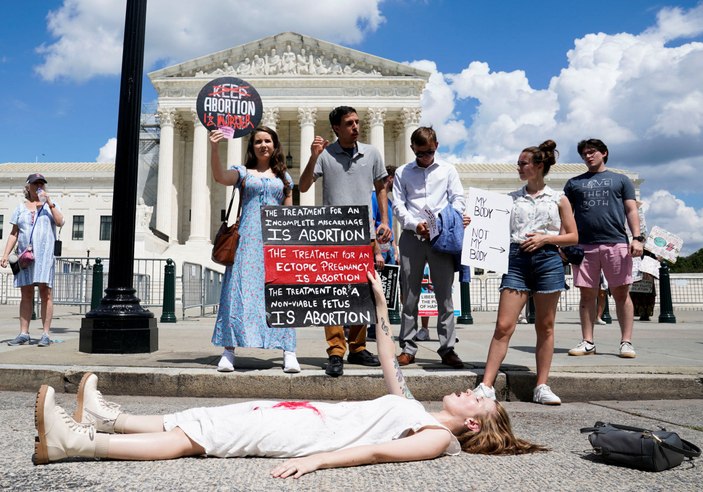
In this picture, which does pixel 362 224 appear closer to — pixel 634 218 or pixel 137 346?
pixel 137 346

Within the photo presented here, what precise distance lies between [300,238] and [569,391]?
253 cm

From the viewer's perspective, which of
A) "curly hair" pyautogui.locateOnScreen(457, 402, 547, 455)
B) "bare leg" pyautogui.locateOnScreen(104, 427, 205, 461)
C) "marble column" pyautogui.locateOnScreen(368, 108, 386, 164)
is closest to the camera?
"bare leg" pyautogui.locateOnScreen(104, 427, 205, 461)

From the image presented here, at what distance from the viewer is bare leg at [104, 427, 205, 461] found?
94.8 inches

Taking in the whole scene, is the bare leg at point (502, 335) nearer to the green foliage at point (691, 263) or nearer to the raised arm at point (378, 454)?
the raised arm at point (378, 454)

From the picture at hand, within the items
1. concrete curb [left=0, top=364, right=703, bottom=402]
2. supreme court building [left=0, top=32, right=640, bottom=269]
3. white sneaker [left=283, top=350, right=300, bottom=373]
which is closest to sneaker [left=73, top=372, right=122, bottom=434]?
concrete curb [left=0, top=364, right=703, bottom=402]

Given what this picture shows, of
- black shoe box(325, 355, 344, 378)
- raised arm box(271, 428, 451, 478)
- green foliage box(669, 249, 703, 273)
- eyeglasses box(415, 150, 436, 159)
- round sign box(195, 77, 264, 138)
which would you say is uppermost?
green foliage box(669, 249, 703, 273)

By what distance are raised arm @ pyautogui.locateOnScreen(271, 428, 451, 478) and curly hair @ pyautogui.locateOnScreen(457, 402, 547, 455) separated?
0.25m

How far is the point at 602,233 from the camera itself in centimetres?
596

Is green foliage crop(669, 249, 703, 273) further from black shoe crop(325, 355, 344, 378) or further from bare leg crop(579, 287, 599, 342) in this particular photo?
black shoe crop(325, 355, 344, 378)

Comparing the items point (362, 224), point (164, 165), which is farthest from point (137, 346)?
point (164, 165)

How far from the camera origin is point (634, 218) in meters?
5.90

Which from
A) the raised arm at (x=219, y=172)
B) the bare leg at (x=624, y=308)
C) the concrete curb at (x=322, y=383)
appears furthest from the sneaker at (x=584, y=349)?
the raised arm at (x=219, y=172)

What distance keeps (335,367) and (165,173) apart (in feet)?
137

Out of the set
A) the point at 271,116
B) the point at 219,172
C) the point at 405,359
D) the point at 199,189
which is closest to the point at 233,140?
the point at 271,116
